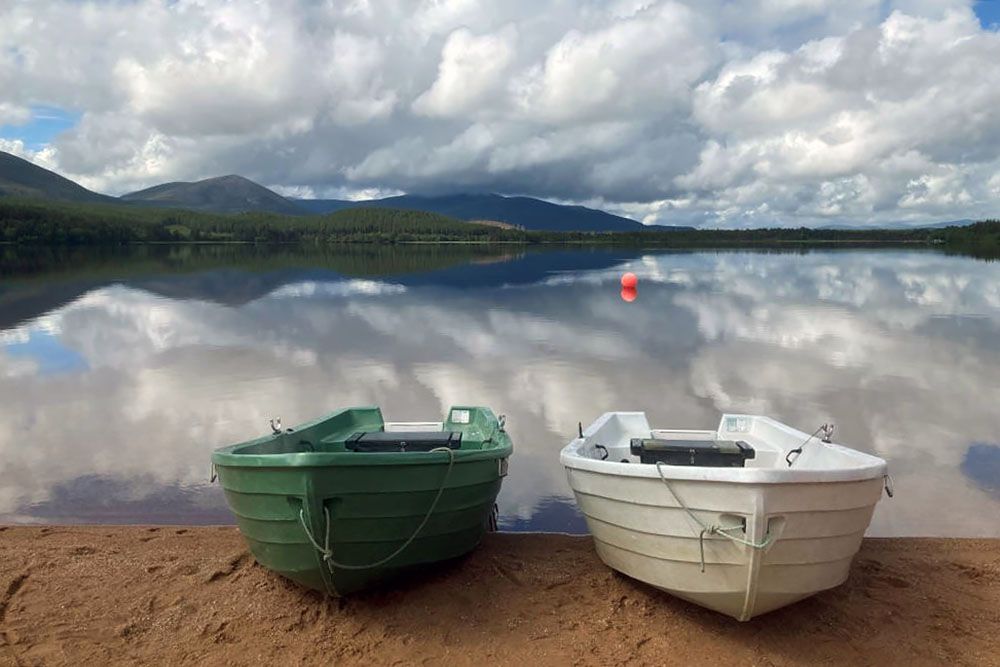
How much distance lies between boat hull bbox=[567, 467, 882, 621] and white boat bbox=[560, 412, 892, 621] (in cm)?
1

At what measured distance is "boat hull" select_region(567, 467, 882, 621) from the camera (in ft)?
21.8

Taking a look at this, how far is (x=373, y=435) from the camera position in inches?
402

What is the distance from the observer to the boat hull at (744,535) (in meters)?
6.64

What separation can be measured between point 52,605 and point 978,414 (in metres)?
18.2

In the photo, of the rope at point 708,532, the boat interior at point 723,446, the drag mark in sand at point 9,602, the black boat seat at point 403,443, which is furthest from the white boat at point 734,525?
the drag mark in sand at point 9,602

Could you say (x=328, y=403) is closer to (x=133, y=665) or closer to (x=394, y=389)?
(x=394, y=389)

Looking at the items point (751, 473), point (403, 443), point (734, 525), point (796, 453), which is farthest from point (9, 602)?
point (796, 453)

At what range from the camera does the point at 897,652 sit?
7.08 meters

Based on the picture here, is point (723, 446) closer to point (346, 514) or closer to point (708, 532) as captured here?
point (708, 532)

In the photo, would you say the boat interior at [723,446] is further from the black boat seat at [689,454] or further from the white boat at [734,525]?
the white boat at [734,525]

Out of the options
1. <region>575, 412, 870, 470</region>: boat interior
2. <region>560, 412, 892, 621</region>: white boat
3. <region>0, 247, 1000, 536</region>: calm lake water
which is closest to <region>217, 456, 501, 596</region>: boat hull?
<region>560, 412, 892, 621</region>: white boat

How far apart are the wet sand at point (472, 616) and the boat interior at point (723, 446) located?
1342mm

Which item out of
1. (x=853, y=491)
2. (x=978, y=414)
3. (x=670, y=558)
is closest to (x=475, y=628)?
(x=670, y=558)

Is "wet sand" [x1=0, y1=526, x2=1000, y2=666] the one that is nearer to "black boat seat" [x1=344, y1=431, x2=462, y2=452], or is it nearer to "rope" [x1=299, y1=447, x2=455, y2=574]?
"rope" [x1=299, y1=447, x2=455, y2=574]
